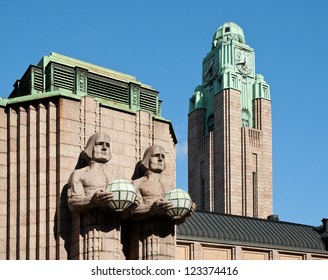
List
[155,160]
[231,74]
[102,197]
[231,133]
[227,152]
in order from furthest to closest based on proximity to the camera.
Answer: [231,74], [231,133], [227,152], [155,160], [102,197]

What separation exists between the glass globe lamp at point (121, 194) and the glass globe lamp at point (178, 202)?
4.49 feet

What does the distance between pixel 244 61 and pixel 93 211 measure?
101693 mm

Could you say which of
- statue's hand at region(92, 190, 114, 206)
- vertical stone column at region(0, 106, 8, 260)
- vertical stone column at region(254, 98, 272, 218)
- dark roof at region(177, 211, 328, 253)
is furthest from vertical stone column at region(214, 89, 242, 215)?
statue's hand at region(92, 190, 114, 206)

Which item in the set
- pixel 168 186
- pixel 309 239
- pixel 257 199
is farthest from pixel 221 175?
pixel 168 186

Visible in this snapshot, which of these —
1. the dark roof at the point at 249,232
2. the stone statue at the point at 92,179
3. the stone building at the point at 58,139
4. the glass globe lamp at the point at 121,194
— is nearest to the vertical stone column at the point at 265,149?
the dark roof at the point at 249,232

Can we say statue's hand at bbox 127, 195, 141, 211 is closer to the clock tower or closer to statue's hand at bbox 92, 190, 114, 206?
statue's hand at bbox 92, 190, 114, 206

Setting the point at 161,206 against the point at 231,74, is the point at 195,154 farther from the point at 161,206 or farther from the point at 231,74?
the point at 161,206

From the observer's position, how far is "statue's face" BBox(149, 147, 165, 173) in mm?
25469

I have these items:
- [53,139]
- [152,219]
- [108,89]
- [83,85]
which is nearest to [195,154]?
[108,89]

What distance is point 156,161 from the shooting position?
83.6 ft

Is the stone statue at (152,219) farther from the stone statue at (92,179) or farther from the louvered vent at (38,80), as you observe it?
the louvered vent at (38,80)

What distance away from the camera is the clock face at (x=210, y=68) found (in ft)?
408
